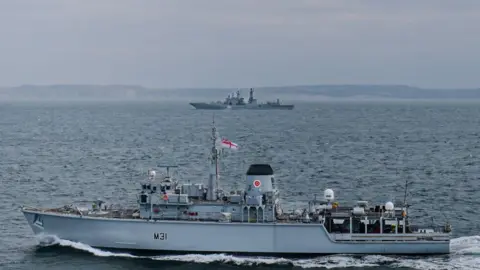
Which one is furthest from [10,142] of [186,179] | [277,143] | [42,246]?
[42,246]

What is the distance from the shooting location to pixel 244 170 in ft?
281

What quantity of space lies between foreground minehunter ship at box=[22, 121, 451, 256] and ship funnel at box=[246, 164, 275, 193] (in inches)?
2.5

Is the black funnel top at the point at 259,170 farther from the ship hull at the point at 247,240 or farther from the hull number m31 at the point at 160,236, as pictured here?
the hull number m31 at the point at 160,236

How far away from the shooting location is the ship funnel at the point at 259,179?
1875 inches

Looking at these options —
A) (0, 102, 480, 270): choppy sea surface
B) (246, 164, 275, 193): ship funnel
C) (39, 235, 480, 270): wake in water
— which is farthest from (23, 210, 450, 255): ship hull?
(246, 164, 275, 193): ship funnel

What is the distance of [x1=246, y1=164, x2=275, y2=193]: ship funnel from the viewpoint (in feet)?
156

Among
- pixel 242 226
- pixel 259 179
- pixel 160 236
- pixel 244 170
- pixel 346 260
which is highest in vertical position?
pixel 259 179

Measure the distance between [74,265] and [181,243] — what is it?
6.65 m

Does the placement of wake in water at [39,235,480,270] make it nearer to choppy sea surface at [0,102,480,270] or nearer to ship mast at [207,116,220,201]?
choppy sea surface at [0,102,480,270]

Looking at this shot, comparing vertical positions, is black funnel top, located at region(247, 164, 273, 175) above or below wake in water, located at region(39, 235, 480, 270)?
above

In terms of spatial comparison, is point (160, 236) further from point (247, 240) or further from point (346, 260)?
point (346, 260)

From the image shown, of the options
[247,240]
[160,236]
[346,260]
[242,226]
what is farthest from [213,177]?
[346,260]

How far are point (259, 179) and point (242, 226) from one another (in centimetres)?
322

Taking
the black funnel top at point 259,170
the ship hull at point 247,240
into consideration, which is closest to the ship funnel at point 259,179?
the black funnel top at point 259,170
